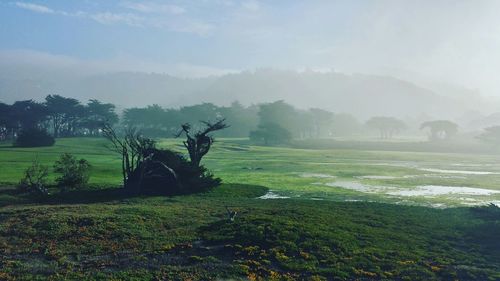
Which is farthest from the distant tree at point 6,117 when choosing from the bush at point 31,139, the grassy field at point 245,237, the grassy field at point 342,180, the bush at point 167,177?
the bush at point 167,177

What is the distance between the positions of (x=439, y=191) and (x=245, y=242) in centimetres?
4165

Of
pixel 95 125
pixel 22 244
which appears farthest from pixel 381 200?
pixel 95 125

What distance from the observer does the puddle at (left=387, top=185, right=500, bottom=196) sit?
6181 cm

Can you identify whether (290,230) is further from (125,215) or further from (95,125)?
(95,125)

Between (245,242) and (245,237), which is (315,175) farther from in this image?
(245,242)

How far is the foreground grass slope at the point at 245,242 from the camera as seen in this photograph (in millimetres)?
27422

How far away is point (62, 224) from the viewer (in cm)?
3625

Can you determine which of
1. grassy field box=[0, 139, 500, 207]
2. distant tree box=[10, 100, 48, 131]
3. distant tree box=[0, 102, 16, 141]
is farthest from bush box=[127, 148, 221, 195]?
distant tree box=[10, 100, 48, 131]

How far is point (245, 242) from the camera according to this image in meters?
32.9

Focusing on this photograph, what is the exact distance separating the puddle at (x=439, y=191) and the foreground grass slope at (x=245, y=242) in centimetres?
1475

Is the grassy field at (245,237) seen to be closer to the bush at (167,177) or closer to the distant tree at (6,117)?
the bush at (167,177)

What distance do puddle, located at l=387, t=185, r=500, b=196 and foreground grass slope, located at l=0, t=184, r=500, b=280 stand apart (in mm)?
14755

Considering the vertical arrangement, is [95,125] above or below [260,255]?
above

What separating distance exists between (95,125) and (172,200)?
132626mm
